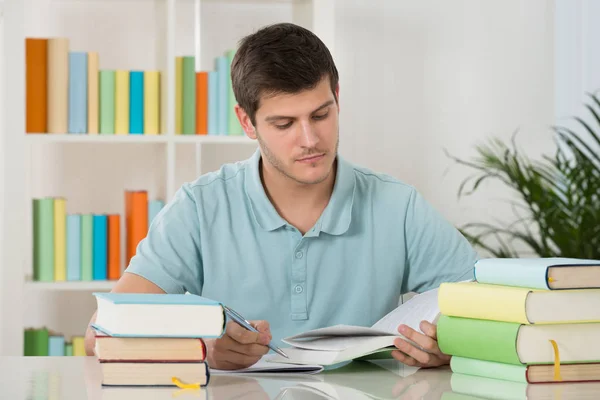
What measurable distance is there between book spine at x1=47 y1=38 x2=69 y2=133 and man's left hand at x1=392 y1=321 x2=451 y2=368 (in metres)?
1.93

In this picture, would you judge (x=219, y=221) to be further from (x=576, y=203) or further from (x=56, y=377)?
(x=576, y=203)

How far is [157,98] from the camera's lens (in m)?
3.01

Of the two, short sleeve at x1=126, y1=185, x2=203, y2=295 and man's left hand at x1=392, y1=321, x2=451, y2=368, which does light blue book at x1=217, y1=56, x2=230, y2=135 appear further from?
man's left hand at x1=392, y1=321, x2=451, y2=368

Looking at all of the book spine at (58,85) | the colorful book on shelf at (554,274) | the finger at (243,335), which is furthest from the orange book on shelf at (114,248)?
the colorful book on shelf at (554,274)

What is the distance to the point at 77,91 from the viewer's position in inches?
116

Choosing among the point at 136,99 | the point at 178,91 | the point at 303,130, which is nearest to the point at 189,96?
the point at 178,91

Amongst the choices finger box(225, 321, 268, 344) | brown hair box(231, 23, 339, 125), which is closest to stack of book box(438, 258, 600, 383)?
finger box(225, 321, 268, 344)

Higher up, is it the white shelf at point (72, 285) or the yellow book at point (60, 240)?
the yellow book at point (60, 240)

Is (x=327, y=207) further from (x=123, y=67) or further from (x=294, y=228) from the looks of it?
(x=123, y=67)


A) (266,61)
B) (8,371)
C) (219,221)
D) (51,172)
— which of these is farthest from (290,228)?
(51,172)

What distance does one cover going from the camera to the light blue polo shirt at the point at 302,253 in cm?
176

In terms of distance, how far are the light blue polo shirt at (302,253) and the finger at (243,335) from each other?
0.43m

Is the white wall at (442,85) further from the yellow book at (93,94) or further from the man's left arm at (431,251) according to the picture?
the man's left arm at (431,251)

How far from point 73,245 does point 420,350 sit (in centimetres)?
189
